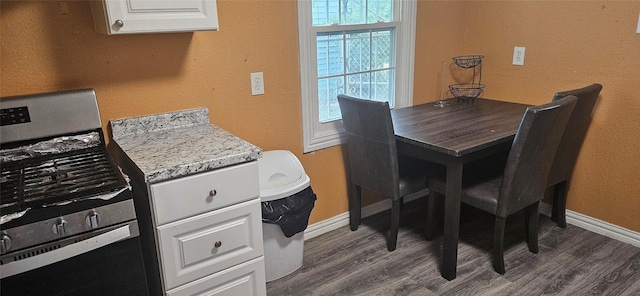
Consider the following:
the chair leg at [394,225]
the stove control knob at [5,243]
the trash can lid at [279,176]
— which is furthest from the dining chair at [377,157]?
the stove control knob at [5,243]

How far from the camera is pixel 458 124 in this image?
2449mm

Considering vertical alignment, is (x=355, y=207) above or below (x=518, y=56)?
below

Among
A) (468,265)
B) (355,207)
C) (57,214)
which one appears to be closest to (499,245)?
(468,265)

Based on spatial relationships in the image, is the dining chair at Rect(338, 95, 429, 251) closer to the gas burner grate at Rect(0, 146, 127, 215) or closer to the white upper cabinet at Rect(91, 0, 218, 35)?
the white upper cabinet at Rect(91, 0, 218, 35)

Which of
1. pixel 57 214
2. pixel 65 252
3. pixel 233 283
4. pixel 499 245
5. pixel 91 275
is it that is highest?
pixel 57 214

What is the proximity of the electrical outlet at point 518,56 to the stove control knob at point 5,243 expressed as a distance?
2.85 meters

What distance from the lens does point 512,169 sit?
6.77 feet

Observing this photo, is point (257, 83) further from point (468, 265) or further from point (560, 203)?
point (560, 203)

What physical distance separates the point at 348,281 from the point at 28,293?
1436mm

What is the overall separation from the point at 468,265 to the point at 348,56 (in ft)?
4.48

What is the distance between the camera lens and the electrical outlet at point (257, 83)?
2271 mm

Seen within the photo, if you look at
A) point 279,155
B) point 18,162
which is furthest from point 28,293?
point 279,155

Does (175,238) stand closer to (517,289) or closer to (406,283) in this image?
(406,283)

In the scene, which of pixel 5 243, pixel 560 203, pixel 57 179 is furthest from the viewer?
pixel 560 203
